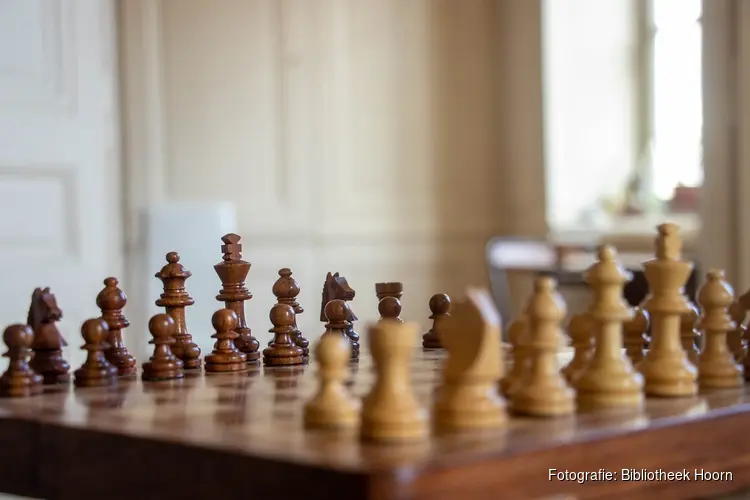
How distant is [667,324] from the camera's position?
47.3 inches

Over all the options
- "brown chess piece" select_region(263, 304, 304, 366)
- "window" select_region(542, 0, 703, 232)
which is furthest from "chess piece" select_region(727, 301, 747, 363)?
"window" select_region(542, 0, 703, 232)

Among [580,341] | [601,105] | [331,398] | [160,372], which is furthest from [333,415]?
[601,105]

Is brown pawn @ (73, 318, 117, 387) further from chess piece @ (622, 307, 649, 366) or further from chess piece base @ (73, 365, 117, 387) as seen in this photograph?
chess piece @ (622, 307, 649, 366)

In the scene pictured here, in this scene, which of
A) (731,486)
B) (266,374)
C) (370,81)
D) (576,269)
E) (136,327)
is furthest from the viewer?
(370,81)

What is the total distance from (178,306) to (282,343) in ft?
0.53

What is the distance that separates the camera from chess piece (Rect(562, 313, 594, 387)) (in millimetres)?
1240

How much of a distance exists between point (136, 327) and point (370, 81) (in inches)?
62.8

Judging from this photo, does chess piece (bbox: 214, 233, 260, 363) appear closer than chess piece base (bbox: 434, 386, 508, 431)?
No

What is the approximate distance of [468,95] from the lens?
17.1ft

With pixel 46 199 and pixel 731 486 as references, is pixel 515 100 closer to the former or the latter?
pixel 46 199

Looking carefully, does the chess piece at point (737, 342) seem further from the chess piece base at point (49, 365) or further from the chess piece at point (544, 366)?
the chess piece base at point (49, 365)

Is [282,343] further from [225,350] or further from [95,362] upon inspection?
[95,362]

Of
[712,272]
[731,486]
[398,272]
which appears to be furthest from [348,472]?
[398,272]

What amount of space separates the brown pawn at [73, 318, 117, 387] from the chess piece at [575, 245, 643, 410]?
0.64 metres
